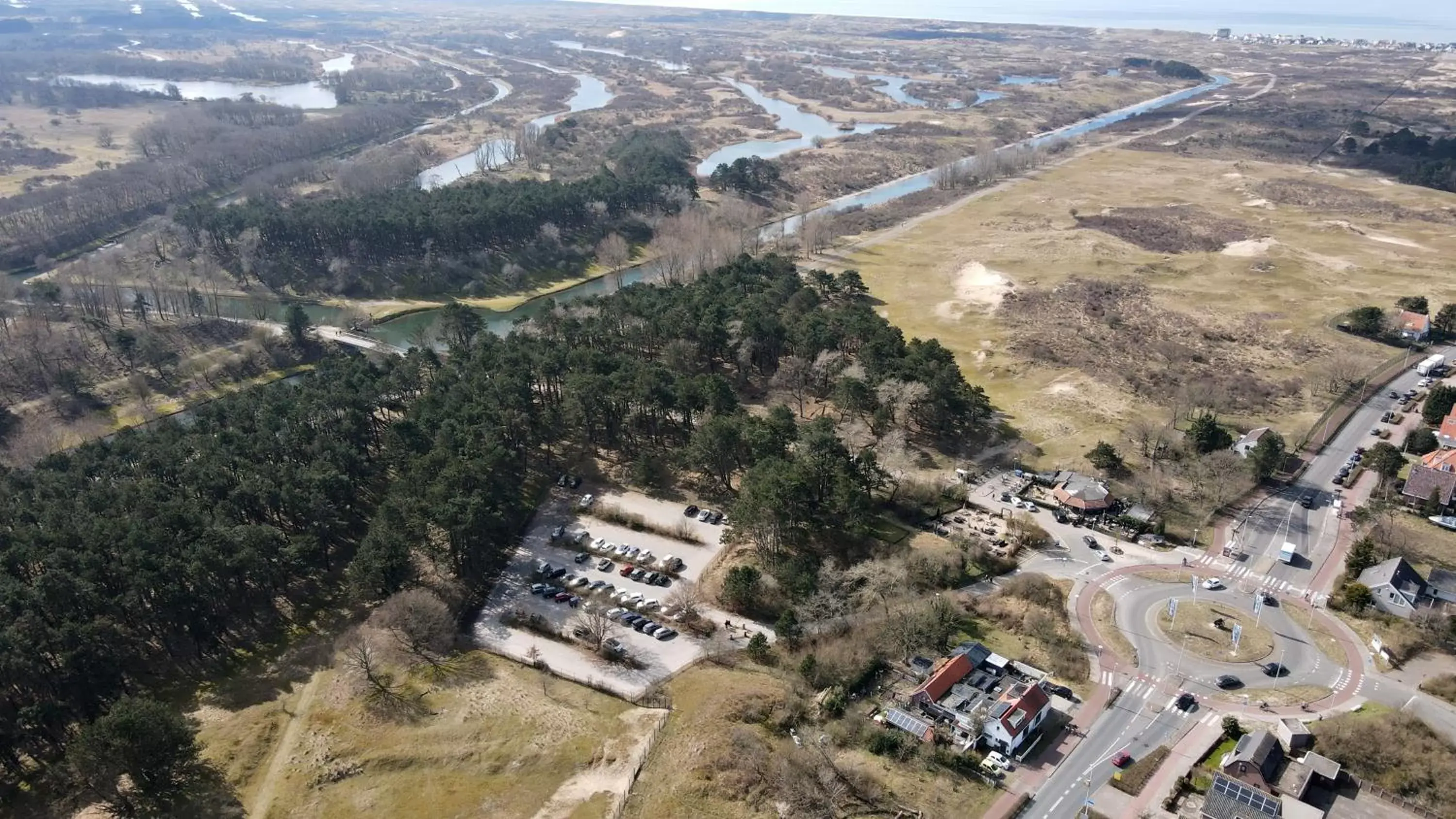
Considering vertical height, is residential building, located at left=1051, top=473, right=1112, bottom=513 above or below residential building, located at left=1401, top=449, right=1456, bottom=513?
below

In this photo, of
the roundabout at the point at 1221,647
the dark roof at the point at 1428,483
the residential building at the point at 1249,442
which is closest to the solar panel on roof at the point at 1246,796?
the roundabout at the point at 1221,647

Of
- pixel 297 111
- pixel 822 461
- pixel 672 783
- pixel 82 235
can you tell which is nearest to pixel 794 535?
pixel 822 461

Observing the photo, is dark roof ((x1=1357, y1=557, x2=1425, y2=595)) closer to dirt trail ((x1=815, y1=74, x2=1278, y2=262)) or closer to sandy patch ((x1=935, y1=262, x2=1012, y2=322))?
sandy patch ((x1=935, y1=262, x2=1012, y2=322))

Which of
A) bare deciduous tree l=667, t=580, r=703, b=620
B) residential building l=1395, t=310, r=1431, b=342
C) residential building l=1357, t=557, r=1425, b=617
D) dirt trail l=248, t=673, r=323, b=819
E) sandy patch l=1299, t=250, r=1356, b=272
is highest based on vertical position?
sandy patch l=1299, t=250, r=1356, b=272

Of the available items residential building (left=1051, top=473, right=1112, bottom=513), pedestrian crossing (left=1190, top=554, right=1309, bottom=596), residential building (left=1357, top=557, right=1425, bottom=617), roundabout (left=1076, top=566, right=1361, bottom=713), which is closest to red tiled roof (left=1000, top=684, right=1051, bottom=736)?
roundabout (left=1076, top=566, right=1361, bottom=713)

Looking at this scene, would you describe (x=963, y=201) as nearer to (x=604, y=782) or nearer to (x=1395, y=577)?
(x=1395, y=577)

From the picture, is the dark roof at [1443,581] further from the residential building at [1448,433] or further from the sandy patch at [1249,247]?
the sandy patch at [1249,247]
